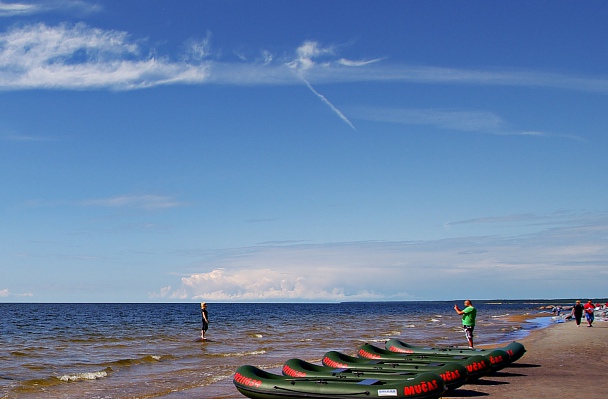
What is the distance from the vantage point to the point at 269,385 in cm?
1075

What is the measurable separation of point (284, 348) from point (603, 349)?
40.1 ft

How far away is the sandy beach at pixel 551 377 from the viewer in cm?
1120

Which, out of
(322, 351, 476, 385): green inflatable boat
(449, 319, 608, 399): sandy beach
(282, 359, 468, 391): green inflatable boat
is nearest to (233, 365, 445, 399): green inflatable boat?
(282, 359, 468, 391): green inflatable boat

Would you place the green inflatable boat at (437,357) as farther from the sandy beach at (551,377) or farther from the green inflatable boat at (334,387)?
the green inflatable boat at (334,387)

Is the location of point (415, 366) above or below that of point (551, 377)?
above

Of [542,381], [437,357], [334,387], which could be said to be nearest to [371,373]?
[334,387]

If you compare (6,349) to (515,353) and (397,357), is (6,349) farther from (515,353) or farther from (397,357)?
(515,353)

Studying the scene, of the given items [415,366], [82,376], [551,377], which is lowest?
[551,377]

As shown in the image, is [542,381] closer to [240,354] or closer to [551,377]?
[551,377]

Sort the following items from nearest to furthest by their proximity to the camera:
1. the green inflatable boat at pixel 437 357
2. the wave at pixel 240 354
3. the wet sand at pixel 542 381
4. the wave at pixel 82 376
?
1. the wet sand at pixel 542 381
2. the green inflatable boat at pixel 437 357
3. the wave at pixel 82 376
4. the wave at pixel 240 354

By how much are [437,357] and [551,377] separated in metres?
2.50

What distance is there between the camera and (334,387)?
32.8ft

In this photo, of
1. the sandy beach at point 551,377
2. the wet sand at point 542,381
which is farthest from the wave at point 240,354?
the sandy beach at point 551,377

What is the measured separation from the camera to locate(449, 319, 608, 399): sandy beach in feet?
36.8
